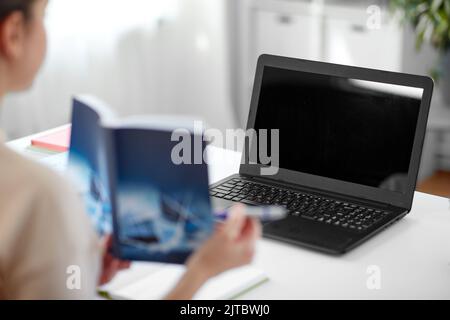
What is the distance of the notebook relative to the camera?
1184 mm

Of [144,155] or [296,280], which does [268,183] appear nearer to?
[296,280]

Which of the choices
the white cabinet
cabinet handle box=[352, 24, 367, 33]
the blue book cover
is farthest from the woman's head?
cabinet handle box=[352, 24, 367, 33]

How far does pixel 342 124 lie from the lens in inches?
59.2

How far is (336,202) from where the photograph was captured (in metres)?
1.46

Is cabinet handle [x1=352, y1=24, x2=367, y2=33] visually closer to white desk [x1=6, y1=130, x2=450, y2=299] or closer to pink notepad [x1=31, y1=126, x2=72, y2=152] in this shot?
pink notepad [x1=31, y1=126, x2=72, y2=152]

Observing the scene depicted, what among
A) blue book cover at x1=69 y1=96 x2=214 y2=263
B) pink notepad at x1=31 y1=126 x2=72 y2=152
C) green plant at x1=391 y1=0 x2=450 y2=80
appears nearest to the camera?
blue book cover at x1=69 y1=96 x2=214 y2=263

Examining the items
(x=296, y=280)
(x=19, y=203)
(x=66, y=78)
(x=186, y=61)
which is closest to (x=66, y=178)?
(x=19, y=203)

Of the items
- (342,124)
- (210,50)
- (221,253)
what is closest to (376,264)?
(342,124)

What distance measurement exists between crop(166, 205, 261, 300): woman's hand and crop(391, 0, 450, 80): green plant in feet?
7.04

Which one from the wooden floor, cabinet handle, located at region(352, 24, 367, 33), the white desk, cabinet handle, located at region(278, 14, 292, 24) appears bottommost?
the wooden floor

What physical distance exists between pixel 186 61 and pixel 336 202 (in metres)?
2.15

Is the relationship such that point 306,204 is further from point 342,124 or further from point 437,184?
point 437,184

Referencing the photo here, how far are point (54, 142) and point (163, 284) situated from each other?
0.72 m

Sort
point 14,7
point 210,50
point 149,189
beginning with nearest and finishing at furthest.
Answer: point 14,7, point 149,189, point 210,50
